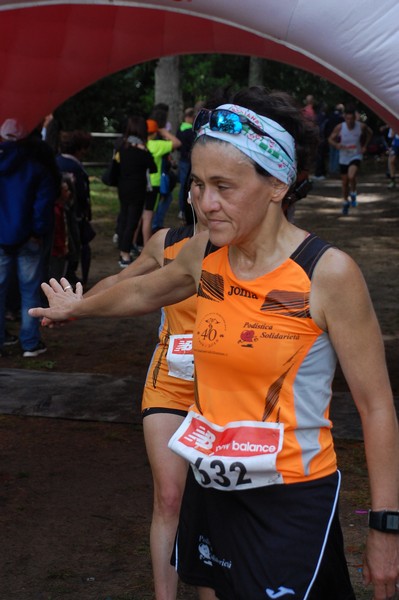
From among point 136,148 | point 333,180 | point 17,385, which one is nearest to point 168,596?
point 17,385

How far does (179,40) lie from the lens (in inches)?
338

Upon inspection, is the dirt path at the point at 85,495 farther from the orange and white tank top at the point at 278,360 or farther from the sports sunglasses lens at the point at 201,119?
the sports sunglasses lens at the point at 201,119

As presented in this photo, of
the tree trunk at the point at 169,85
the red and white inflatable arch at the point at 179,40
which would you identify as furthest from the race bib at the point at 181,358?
the tree trunk at the point at 169,85

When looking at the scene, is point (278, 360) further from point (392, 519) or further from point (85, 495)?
point (85, 495)

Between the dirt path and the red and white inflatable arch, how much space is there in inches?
84.8

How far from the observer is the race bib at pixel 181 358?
12.8 ft

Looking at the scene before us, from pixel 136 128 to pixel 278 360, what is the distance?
9811 millimetres

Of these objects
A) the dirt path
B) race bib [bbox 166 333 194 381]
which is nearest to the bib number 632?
race bib [bbox 166 333 194 381]

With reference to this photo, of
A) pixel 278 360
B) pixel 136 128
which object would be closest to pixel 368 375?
pixel 278 360

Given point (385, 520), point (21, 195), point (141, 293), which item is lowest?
point (385, 520)

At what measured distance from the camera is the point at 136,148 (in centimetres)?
1224

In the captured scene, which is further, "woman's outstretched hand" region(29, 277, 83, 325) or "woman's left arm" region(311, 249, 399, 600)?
"woman's outstretched hand" region(29, 277, 83, 325)

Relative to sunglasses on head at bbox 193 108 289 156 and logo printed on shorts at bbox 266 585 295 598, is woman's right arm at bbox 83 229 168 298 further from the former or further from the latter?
logo printed on shorts at bbox 266 585 295 598

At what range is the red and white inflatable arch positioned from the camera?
5.47 metres
